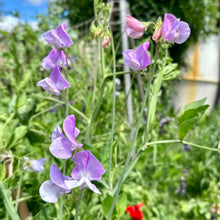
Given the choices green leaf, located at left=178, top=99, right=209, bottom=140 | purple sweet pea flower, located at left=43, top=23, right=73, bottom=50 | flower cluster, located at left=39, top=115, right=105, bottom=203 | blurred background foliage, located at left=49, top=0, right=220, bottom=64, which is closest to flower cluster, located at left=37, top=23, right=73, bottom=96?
purple sweet pea flower, located at left=43, top=23, right=73, bottom=50

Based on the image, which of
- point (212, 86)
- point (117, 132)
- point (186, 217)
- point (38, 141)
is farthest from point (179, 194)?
point (212, 86)

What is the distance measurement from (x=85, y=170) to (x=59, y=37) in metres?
0.24

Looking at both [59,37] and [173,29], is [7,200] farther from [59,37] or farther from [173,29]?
[173,29]

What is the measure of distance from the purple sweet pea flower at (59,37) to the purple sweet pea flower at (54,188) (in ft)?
0.73

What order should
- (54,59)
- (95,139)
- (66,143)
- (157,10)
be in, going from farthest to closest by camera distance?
(157,10) → (95,139) → (54,59) → (66,143)

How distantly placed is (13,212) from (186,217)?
143 centimetres

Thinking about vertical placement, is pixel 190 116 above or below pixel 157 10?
below

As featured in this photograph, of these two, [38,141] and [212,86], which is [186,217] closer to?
[38,141]

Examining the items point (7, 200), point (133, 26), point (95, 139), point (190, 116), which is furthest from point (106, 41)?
point (95, 139)

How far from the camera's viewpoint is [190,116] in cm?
51

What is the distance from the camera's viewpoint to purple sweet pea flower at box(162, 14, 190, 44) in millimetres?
473

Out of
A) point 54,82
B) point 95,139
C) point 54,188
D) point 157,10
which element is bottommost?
point 95,139

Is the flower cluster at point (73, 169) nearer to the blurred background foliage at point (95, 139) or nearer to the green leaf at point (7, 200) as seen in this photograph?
the blurred background foliage at point (95, 139)

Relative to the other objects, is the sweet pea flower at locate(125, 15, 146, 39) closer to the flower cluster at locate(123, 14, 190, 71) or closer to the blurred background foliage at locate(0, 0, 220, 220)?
the flower cluster at locate(123, 14, 190, 71)
